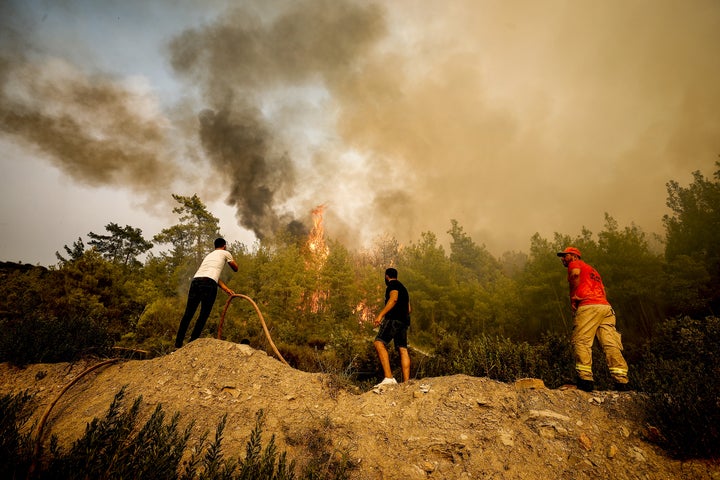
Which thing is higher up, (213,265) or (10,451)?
(213,265)

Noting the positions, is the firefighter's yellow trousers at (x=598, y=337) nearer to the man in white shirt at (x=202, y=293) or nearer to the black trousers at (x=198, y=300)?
the man in white shirt at (x=202, y=293)

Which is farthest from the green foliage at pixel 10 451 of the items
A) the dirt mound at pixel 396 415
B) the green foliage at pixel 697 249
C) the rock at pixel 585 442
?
the green foliage at pixel 697 249

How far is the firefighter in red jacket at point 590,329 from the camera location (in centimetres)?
429

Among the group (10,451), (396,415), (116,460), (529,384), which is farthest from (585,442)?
(10,451)

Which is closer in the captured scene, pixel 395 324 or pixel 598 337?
pixel 598 337

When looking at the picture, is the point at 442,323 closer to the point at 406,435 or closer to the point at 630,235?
the point at 630,235

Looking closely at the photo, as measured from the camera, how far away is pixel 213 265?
5.96 metres

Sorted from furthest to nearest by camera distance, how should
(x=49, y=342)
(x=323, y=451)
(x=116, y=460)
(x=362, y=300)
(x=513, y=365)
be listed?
1. (x=362, y=300)
2. (x=513, y=365)
3. (x=49, y=342)
4. (x=323, y=451)
5. (x=116, y=460)

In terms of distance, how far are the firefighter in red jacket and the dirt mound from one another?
1.68ft

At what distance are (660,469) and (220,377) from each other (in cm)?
533

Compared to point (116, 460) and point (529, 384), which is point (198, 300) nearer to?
point (116, 460)

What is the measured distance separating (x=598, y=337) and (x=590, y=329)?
0.18 m

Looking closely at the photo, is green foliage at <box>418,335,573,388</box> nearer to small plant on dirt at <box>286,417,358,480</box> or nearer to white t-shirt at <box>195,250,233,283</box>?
small plant on dirt at <box>286,417,358,480</box>

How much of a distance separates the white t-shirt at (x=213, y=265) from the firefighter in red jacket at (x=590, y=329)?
632 cm
